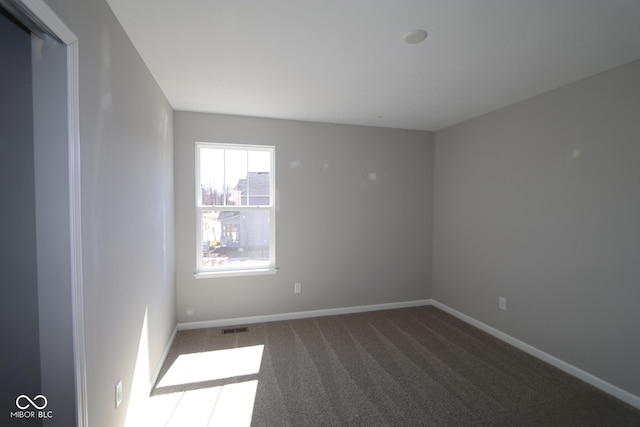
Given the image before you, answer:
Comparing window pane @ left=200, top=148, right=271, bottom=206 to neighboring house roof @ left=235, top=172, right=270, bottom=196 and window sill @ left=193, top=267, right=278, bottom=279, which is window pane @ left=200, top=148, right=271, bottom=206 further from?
window sill @ left=193, top=267, right=278, bottom=279

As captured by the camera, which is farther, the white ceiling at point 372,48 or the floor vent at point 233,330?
the floor vent at point 233,330

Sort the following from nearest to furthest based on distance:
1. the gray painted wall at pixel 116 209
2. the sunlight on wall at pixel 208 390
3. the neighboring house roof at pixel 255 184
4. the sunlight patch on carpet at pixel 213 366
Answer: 1. the gray painted wall at pixel 116 209
2. the sunlight on wall at pixel 208 390
3. the sunlight patch on carpet at pixel 213 366
4. the neighboring house roof at pixel 255 184

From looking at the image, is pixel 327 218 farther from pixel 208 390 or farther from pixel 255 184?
pixel 208 390

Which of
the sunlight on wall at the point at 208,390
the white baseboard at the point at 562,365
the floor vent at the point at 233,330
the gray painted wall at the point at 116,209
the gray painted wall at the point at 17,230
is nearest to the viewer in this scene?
the gray painted wall at the point at 17,230

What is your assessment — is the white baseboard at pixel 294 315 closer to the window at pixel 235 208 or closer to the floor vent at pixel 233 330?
the floor vent at pixel 233 330

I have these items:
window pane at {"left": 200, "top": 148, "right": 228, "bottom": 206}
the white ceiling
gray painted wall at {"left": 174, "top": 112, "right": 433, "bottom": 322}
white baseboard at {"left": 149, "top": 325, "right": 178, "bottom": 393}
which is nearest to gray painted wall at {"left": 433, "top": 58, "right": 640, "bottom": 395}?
the white ceiling

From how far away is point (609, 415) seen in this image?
6.20ft

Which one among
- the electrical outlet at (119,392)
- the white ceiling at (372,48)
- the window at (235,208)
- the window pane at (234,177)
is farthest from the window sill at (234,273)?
the white ceiling at (372,48)

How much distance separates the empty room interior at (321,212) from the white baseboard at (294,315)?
0.09 ft

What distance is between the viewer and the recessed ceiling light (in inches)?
65.1

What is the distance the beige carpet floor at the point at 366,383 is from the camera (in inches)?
73.9

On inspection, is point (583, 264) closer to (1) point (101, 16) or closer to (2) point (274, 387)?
(2) point (274, 387)

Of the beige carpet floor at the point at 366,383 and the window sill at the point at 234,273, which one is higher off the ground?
the window sill at the point at 234,273
